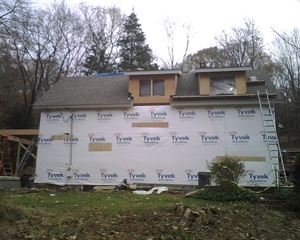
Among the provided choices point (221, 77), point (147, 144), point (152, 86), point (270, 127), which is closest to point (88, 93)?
point (152, 86)

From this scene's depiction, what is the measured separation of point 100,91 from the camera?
50.4 ft

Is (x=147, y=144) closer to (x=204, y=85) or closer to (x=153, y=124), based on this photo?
(x=153, y=124)

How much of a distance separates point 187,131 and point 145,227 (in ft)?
25.4

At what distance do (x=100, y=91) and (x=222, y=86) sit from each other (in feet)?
21.3

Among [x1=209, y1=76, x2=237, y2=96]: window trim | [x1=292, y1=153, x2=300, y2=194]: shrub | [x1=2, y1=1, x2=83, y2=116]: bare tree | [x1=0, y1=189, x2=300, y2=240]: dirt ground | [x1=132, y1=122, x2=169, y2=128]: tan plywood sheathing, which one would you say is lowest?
[x1=0, y1=189, x2=300, y2=240]: dirt ground

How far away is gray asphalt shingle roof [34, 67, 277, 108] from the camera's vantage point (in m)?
13.8

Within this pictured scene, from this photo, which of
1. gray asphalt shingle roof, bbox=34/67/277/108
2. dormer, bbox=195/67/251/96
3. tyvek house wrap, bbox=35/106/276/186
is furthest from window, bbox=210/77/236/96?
tyvek house wrap, bbox=35/106/276/186

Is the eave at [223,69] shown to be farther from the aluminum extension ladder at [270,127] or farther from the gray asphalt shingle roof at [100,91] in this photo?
the aluminum extension ladder at [270,127]

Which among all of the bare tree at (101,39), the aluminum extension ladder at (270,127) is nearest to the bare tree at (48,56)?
the bare tree at (101,39)

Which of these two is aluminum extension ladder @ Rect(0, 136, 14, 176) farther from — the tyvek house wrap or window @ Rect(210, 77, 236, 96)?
window @ Rect(210, 77, 236, 96)

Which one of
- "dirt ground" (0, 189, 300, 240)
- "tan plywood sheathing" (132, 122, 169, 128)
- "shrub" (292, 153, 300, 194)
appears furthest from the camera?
"tan plywood sheathing" (132, 122, 169, 128)

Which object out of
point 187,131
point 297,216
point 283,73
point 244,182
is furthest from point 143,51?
point 297,216

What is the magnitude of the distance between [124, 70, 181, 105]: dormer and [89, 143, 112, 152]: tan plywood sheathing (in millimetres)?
2478

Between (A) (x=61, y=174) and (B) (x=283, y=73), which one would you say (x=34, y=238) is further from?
(B) (x=283, y=73)
